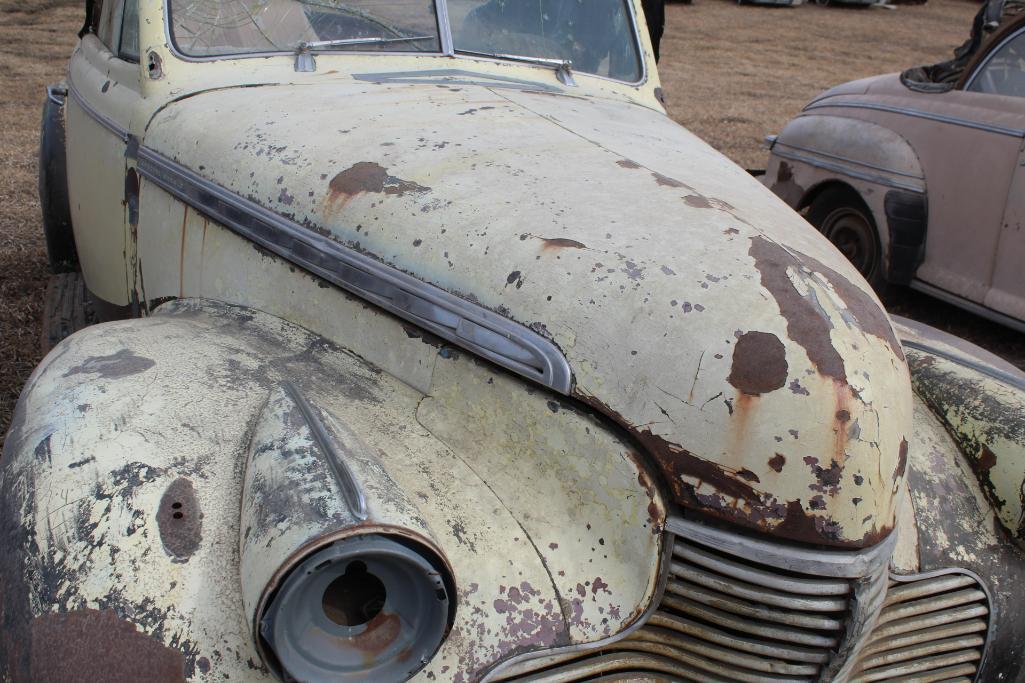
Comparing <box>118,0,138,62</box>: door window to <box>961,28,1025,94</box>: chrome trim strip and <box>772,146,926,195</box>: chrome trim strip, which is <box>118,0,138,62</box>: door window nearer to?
<box>772,146,926,195</box>: chrome trim strip

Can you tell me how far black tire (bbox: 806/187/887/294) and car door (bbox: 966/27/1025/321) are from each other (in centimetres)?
63

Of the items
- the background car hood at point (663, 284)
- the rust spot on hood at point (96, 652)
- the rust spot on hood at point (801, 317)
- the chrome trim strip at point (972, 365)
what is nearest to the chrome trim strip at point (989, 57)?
the chrome trim strip at point (972, 365)

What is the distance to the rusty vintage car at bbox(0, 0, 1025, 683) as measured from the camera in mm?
1436

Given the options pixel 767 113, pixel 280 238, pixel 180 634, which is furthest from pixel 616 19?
pixel 767 113

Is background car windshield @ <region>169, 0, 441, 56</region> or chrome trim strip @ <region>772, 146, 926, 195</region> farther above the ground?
background car windshield @ <region>169, 0, 441, 56</region>

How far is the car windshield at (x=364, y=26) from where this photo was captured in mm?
2678

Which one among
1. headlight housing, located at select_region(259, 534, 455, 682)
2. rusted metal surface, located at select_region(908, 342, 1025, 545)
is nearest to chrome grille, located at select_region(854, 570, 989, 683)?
rusted metal surface, located at select_region(908, 342, 1025, 545)

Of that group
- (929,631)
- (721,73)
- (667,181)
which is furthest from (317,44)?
(721,73)

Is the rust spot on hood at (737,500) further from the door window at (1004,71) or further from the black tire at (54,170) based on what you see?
the door window at (1004,71)

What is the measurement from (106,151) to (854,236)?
4.09 metres

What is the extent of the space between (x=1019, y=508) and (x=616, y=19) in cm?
202

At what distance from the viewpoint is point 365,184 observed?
2.02 metres

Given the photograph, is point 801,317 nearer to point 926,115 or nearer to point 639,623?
point 639,623

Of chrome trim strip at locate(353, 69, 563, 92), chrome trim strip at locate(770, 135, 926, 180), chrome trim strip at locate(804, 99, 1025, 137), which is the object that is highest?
chrome trim strip at locate(353, 69, 563, 92)
